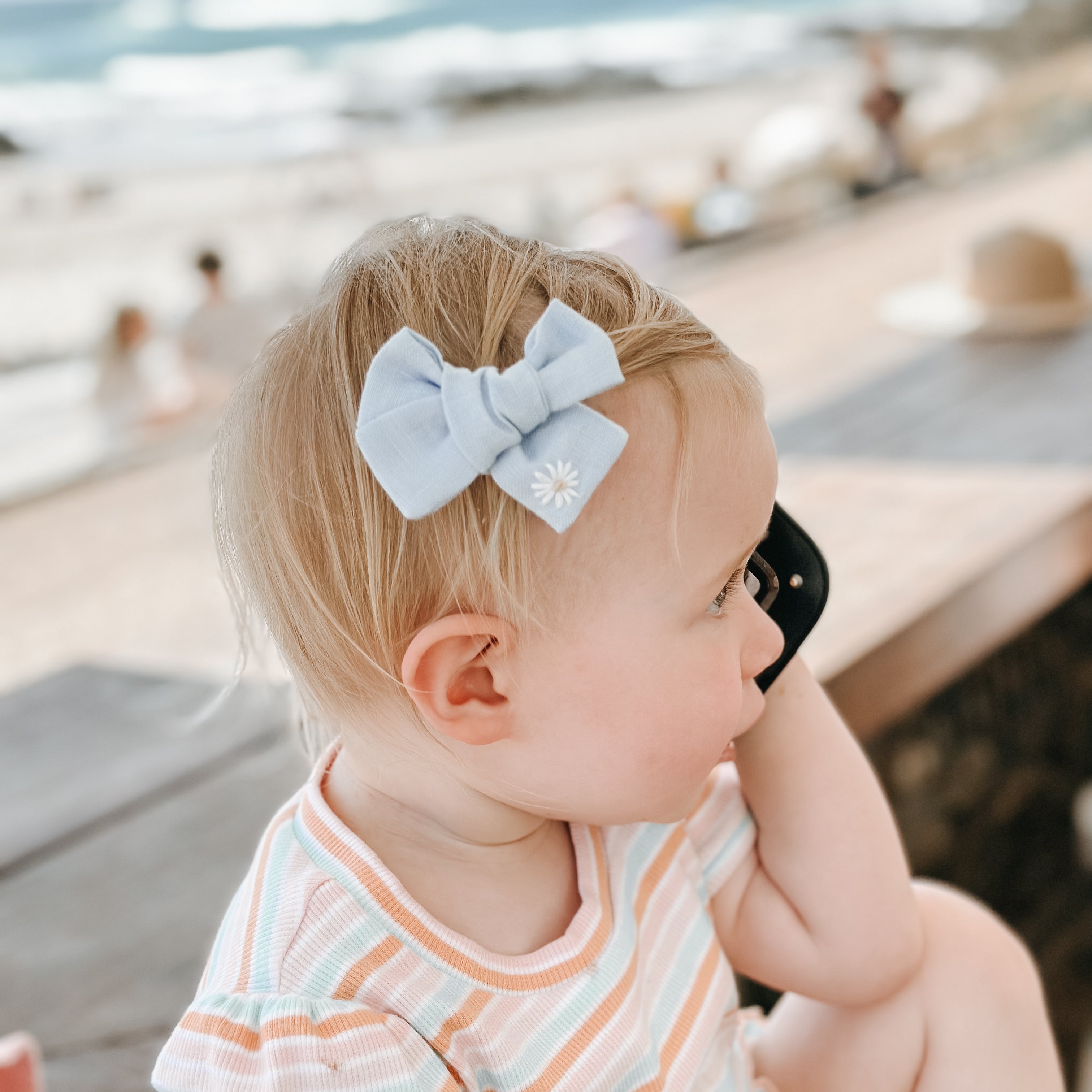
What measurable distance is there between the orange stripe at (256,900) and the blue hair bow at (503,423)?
7.6 inches


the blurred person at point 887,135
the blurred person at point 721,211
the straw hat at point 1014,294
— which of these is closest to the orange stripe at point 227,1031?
the straw hat at point 1014,294

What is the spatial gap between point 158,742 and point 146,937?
30cm

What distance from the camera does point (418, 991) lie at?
523 mm

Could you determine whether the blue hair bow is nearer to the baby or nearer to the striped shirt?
the baby

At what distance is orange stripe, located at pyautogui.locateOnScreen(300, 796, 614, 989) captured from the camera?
21.0 inches

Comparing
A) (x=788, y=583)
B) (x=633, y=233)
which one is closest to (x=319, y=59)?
(x=633, y=233)

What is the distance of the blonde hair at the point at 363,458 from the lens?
0.49 meters

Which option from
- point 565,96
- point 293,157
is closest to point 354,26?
point 565,96

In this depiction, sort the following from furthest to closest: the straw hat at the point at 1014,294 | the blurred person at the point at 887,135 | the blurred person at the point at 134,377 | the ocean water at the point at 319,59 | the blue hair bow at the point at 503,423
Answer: the blurred person at the point at 887,135, the ocean water at the point at 319,59, the blurred person at the point at 134,377, the straw hat at the point at 1014,294, the blue hair bow at the point at 503,423

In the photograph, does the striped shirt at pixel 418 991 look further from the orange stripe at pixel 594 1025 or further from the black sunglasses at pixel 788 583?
the black sunglasses at pixel 788 583

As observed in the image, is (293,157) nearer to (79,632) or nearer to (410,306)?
(79,632)

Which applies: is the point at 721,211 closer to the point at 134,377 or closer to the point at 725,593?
the point at 134,377

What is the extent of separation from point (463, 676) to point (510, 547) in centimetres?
7

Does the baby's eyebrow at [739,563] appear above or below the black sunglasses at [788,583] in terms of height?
above
